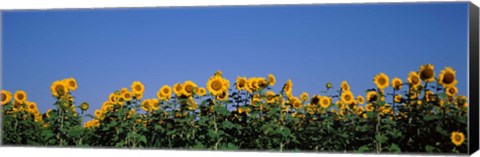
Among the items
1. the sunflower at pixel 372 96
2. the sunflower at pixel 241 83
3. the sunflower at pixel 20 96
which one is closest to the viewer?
the sunflower at pixel 372 96

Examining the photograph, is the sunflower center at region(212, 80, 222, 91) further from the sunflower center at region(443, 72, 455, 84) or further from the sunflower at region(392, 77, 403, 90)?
the sunflower center at region(443, 72, 455, 84)

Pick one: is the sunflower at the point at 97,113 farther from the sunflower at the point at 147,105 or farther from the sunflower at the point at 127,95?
the sunflower at the point at 147,105

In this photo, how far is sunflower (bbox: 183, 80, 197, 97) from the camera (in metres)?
9.77

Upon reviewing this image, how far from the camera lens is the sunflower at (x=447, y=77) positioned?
8.98 metres

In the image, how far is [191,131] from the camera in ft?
32.2

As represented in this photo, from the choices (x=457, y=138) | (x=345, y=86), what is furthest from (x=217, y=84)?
(x=457, y=138)

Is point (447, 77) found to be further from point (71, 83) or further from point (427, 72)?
point (71, 83)

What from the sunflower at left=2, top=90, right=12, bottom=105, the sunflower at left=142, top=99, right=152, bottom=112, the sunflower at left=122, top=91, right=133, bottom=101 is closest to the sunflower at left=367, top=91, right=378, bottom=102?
the sunflower at left=142, top=99, right=152, bottom=112

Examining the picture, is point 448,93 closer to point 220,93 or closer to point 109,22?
point 220,93

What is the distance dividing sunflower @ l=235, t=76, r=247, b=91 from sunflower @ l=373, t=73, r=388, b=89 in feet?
3.69

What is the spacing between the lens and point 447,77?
9031 millimetres

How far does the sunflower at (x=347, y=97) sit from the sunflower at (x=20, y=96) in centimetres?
295

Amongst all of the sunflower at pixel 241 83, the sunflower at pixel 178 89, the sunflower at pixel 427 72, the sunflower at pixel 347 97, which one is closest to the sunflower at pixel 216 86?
the sunflower at pixel 241 83

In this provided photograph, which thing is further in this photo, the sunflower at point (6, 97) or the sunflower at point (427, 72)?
the sunflower at point (6, 97)
